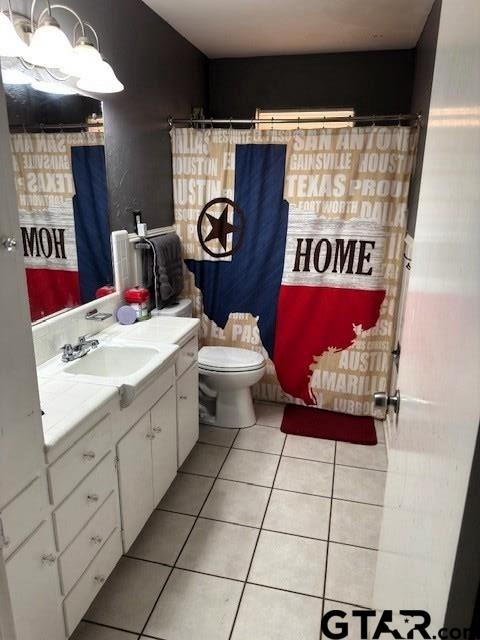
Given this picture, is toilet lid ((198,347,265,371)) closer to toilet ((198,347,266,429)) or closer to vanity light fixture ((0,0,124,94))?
toilet ((198,347,266,429))

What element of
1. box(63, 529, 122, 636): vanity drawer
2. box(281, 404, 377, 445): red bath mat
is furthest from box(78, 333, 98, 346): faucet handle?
box(281, 404, 377, 445): red bath mat

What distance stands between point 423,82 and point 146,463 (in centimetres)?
256

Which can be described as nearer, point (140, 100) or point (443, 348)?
point (443, 348)

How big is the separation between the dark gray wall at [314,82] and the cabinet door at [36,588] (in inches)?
127

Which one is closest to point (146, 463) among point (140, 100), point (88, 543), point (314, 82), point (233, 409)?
point (88, 543)

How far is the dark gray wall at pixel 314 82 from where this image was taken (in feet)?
10.3

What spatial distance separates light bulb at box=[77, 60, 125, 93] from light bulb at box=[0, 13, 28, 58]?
0.95 ft

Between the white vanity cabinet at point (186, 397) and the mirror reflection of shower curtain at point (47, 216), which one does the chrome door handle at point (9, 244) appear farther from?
the white vanity cabinet at point (186, 397)

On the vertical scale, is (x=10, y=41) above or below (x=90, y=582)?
above

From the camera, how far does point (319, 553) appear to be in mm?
1908

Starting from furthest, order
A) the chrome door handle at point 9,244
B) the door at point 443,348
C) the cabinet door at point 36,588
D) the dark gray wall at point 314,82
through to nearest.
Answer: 1. the dark gray wall at point 314,82
2. the cabinet door at point 36,588
3. the chrome door handle at point 9,244
4. the door at point 443,348

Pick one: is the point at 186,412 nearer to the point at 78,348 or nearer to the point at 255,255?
the point at 78,348

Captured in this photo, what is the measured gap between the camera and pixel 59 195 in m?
1.91

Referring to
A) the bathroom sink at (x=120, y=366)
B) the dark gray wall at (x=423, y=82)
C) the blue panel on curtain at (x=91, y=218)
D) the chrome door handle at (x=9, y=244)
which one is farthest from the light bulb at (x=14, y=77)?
the dark gray wall at (x=423, y=82)
